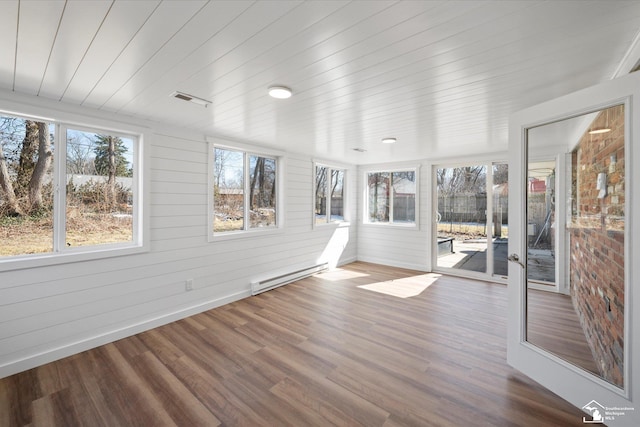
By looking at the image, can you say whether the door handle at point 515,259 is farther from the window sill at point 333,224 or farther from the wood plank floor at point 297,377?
the window sill at point 333,224

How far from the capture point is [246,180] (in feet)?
13.6

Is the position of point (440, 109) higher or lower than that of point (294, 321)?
higher

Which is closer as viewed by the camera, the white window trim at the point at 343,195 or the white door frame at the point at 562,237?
the white door frame at the point at 562,237

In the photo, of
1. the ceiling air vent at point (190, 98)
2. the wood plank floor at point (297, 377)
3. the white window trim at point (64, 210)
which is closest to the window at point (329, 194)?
the wood plank floor at point (297, 377)

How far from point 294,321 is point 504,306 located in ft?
9.17

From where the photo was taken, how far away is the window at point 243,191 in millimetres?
3832

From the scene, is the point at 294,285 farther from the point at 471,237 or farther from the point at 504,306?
the point at 471,237

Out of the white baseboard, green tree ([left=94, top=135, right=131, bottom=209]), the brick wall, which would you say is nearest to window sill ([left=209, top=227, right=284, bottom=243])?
the white baseboard

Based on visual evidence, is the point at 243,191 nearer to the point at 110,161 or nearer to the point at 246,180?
the point at 246,180

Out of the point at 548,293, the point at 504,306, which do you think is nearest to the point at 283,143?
the point at 548,293

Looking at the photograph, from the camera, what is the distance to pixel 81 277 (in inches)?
102

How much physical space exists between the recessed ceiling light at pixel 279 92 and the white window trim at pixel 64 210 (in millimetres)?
1720

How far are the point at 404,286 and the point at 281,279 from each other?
2.03 m

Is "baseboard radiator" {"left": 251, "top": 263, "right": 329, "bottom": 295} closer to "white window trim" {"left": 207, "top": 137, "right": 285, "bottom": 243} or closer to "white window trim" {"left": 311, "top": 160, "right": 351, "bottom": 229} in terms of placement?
"white window trim" {"left": 207, "top": 137, "right": 285, "bottom": 243}
